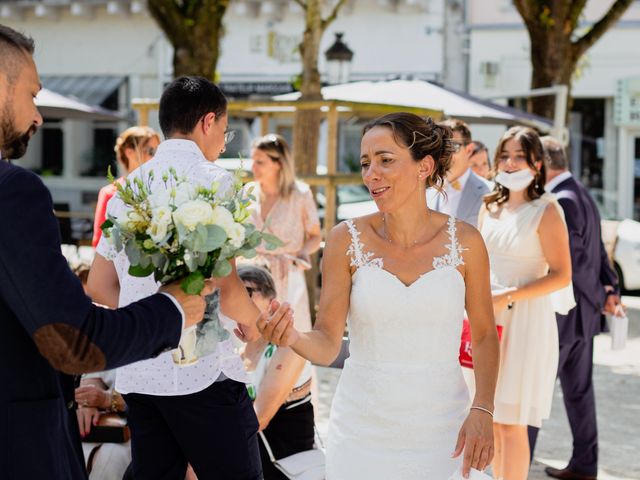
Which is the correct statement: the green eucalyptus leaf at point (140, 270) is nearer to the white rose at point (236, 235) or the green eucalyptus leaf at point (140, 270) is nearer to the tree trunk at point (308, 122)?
the white rose at point (236, 235)

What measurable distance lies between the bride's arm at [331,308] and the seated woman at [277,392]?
114 cm

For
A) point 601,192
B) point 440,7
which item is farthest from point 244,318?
point 440,7

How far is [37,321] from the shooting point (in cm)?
224

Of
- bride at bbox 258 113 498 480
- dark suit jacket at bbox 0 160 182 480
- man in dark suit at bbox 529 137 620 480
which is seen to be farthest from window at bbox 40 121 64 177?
dark suit jacket at bbox 0 160 182 480

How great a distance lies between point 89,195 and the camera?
92.2ft

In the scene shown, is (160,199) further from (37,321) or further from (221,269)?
(37,321)

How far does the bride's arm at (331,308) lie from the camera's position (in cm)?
326

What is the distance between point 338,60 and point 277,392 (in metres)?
10.00

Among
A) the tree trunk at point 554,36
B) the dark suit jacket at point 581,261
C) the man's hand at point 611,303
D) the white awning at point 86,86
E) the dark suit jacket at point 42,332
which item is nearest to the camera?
the dark suit jacket at point 42,332

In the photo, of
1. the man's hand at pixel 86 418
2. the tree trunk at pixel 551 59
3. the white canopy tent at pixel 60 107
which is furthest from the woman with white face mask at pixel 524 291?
the tree trunk at pixel 551 59

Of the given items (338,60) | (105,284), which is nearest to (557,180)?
(105,284)

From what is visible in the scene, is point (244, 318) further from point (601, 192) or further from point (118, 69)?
point (118, 69)

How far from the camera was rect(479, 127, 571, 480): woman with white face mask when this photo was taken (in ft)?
16.3

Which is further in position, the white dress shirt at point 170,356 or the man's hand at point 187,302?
the white dress shirt at point 170,356
